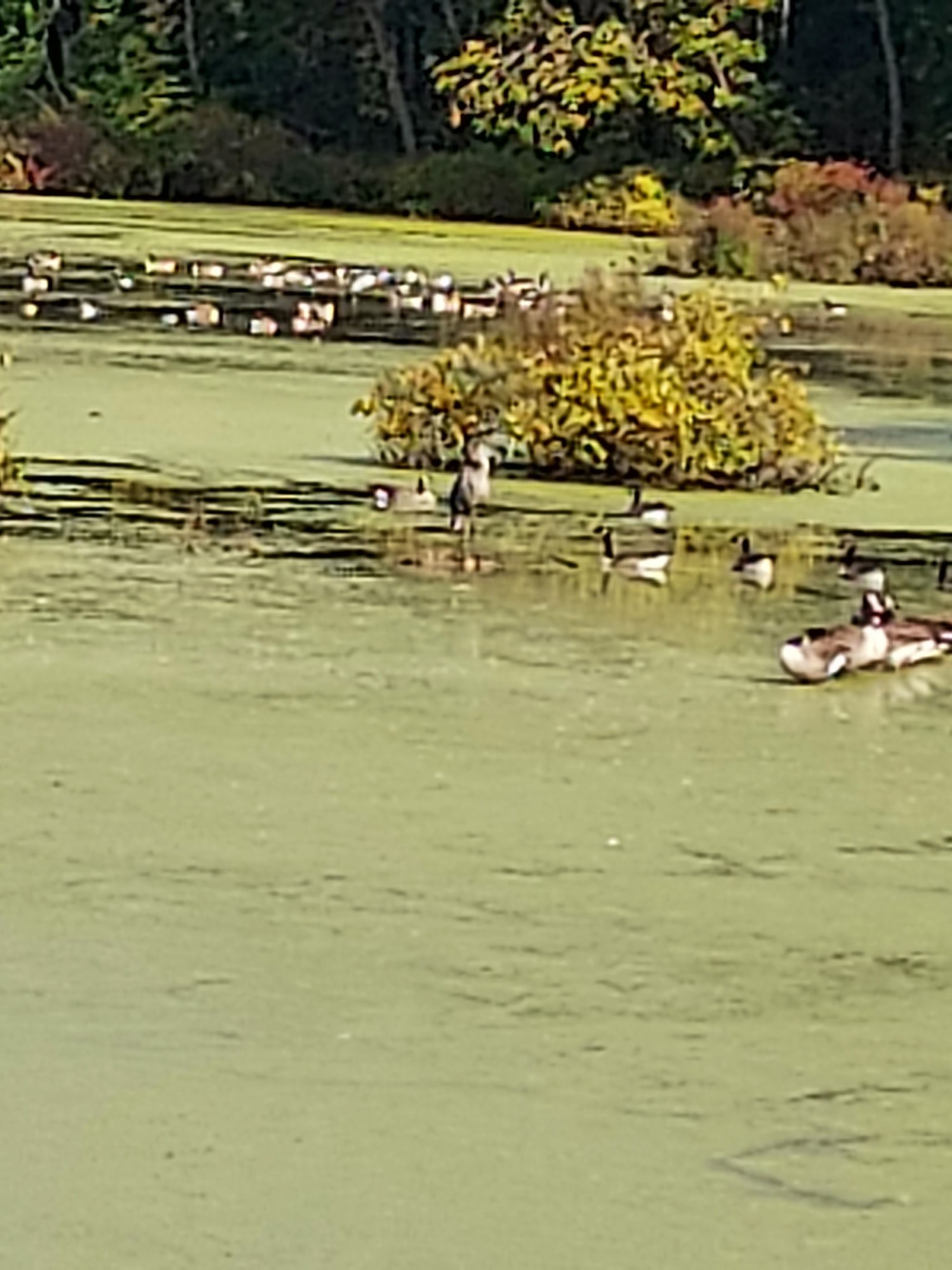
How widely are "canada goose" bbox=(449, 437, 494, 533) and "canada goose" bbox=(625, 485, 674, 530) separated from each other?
45cm

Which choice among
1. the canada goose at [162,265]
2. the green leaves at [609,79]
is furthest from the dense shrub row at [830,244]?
the green leaves at [609,79]

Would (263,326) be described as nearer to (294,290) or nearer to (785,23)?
(294,290)

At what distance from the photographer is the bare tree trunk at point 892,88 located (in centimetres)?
3512

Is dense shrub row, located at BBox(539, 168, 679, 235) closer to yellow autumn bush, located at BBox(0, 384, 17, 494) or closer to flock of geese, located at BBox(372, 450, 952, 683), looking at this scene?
flock of geese, located at BBox(372, 450, 952, 683)

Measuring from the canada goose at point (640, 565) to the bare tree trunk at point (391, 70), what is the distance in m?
27.8

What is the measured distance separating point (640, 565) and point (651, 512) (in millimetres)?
1274

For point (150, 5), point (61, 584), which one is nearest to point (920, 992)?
point (61, 584)

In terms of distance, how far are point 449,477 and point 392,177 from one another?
23.7 m

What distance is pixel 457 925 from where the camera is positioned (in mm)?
5590

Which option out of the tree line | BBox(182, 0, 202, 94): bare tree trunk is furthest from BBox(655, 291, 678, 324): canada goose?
BBox(182, 0, 202, 94): bare tree trunk

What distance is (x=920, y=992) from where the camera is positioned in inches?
210

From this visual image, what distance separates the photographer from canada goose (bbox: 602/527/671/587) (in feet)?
31.6

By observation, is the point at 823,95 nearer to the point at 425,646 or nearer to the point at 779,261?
the point at 779,261

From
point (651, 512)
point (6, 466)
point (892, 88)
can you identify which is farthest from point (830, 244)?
point (6, 466)
